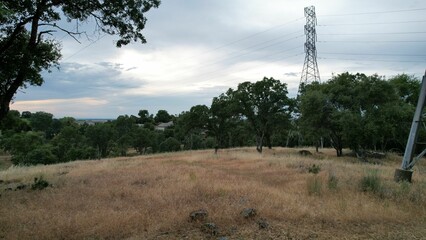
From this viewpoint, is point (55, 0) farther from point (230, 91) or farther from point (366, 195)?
point (230, 91)

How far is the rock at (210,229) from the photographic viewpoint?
6.27 m

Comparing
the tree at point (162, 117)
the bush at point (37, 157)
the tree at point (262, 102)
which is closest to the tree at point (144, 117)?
the tree at point (162, 117)

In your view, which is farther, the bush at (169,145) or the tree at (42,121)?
the tree at (42,121)

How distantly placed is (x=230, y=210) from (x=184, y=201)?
1631mm

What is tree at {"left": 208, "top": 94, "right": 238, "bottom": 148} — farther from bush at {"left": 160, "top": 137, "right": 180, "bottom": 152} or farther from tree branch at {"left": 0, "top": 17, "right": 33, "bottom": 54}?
tree branch at {"left": 0, "top": 17, "right": 33, "bottom": 54}

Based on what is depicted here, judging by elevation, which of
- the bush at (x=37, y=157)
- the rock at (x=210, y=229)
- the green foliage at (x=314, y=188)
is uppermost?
the green foliage at (x=314, y=188)

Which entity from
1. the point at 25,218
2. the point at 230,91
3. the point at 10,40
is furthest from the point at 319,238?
the point at 230,91

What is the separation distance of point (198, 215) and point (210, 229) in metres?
0.68

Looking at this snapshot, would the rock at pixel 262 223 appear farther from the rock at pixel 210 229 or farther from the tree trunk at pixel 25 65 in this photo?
the tree trunk at pixel 25 65

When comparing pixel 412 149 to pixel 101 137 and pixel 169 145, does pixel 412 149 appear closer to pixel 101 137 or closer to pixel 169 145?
pixel 169 145

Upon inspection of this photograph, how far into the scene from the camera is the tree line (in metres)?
28.5

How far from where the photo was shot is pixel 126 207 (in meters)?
8.30

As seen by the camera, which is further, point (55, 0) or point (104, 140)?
point (104, 140)

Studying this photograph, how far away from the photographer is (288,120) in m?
41.6
